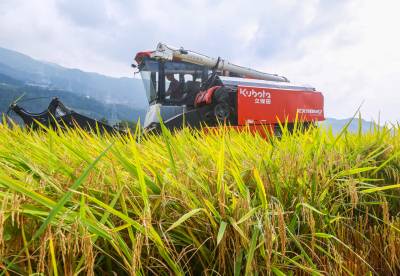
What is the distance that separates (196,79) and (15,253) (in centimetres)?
801

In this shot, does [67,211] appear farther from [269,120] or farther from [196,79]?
[196,79]

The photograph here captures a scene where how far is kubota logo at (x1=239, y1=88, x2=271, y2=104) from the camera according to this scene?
23.7ft

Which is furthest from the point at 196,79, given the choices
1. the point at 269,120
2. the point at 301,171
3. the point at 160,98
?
the point at 301,171

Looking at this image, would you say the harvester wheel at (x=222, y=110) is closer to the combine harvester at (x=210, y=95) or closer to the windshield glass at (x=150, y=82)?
the combine harvester at (x=210, y=95)

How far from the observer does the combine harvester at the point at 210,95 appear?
276 inches

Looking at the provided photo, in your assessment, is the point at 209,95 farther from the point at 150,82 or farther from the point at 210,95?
the point at 150,82

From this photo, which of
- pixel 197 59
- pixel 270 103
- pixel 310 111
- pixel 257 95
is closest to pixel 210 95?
pixel 257 95

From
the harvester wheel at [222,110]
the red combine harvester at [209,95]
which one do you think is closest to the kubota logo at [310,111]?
the red combine harvester at [209,95]

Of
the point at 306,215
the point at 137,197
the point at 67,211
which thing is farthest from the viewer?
the point at 306,215

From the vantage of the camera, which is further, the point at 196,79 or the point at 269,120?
the point at 196,79

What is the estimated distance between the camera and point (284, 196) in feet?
3.70

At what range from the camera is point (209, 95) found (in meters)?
6.89

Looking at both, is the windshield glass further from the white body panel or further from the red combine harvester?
the white body panel

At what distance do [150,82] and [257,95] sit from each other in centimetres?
285
